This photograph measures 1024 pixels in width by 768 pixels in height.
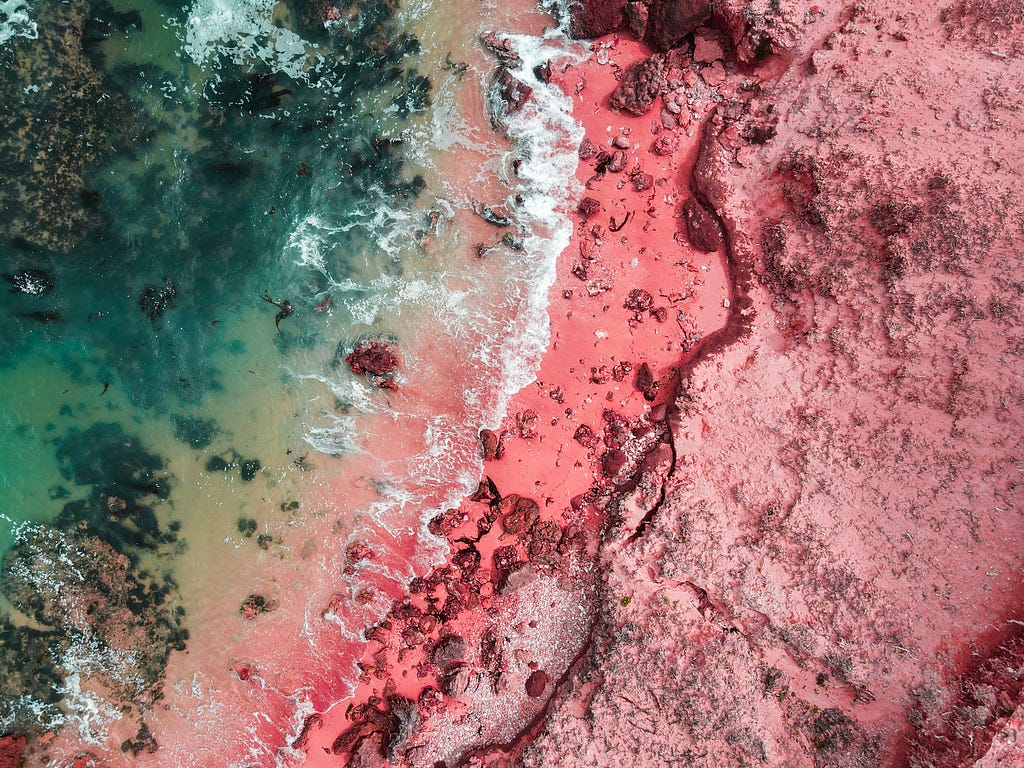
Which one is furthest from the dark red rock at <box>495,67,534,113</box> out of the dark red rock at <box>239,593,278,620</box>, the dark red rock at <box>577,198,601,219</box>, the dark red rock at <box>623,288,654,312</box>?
the dark red rock at <box>239,593,278,620</box>

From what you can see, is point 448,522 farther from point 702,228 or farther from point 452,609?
point 702,228

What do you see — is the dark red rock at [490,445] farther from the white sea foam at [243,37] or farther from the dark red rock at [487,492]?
the white sea foam at [243,37]

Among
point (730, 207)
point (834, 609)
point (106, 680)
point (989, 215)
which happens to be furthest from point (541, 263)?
point (106, 680)

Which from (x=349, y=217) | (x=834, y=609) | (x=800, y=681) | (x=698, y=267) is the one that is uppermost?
(x=698, y=267)

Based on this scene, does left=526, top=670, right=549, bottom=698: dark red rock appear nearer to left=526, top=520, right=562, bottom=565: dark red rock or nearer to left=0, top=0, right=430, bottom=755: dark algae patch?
left=526, top=520, right=562, bottom=565: dark red rock

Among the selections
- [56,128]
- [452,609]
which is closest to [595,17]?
[56,128]

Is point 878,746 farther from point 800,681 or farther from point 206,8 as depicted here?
point 206,8

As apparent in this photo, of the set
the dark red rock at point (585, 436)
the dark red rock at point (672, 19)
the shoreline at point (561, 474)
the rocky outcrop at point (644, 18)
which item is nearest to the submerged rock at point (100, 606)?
the shoreline at point (561, 474)
